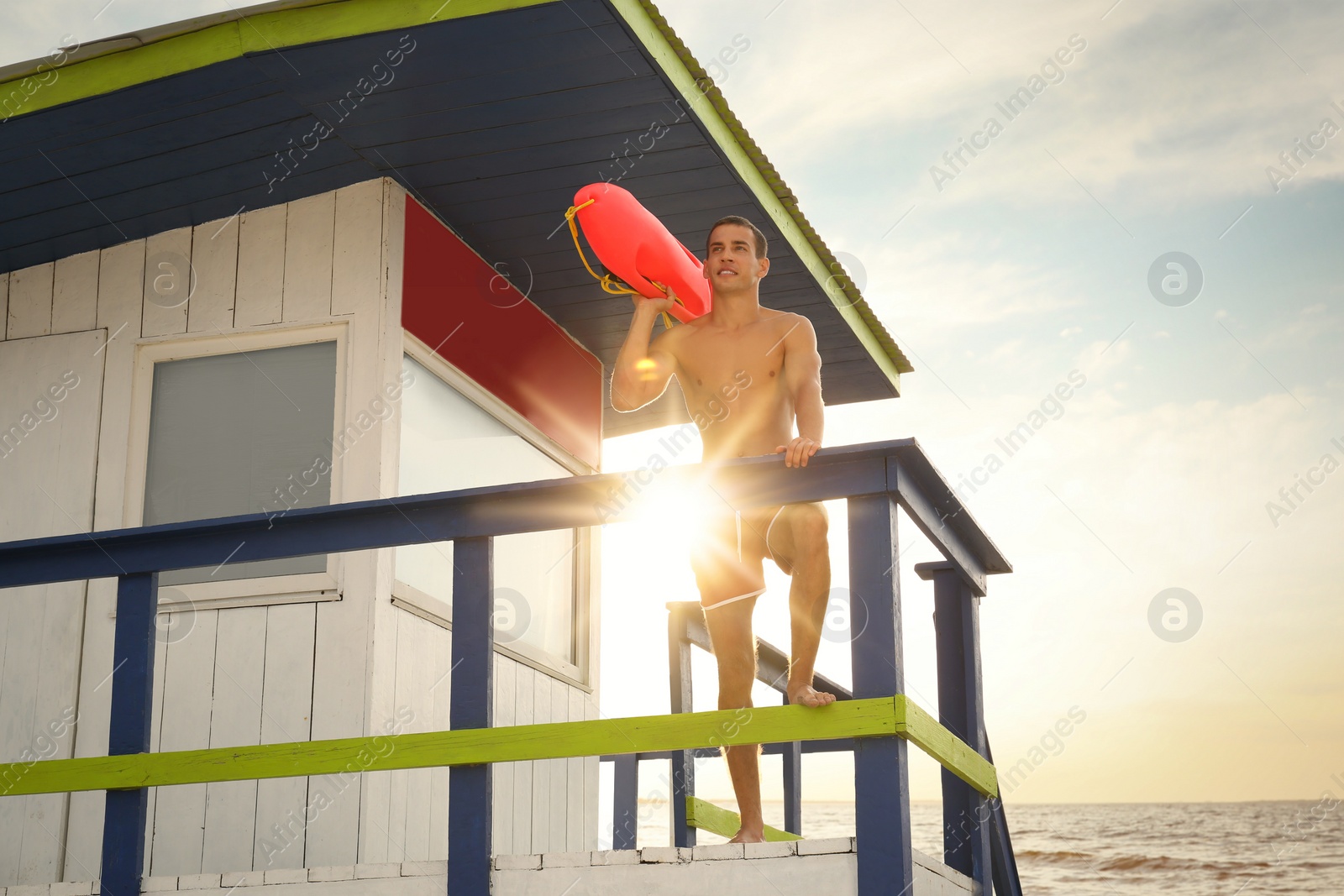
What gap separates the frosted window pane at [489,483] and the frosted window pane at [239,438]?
15.4 inches

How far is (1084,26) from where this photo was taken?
627 centimetres

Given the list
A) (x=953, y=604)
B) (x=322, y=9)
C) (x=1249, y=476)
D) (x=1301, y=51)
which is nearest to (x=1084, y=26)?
(x=953, y=604)

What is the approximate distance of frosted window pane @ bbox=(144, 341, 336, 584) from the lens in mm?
5570

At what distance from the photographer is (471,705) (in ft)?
11.5

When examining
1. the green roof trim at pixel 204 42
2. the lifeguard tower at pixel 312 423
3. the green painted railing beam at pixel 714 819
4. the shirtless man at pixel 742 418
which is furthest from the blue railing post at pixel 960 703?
the green roof trim at pixel 204 42

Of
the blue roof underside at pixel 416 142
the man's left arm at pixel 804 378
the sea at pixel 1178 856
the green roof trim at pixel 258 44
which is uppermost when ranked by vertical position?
the green roof trim at pixel 258 44

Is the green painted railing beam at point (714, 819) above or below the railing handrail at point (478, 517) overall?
below

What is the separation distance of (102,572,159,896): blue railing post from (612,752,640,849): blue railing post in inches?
139

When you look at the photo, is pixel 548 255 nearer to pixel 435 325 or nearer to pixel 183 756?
pixel 435 325

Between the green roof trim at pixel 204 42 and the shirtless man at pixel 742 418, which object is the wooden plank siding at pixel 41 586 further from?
the shirtless man at pixel 742 418

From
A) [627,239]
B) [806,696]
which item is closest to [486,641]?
[806,696]

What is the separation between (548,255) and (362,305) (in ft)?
4.01

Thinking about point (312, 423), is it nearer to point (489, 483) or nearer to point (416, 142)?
point (489, 483)

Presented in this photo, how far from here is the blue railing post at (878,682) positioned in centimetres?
300
